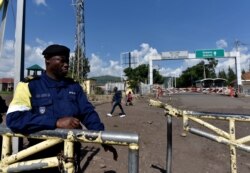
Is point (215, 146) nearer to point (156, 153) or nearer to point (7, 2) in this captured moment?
point (156, 153)

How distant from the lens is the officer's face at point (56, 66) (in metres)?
2.52

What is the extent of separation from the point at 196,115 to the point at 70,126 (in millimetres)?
1937

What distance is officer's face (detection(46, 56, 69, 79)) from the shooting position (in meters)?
2.52

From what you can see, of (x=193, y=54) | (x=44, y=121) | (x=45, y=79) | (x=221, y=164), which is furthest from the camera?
(x=193, y=54)

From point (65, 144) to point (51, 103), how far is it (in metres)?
0.54

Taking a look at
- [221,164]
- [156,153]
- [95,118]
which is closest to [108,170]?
[156,153]

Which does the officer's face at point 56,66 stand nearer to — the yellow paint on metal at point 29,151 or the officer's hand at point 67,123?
the officer's hand at point 67,123

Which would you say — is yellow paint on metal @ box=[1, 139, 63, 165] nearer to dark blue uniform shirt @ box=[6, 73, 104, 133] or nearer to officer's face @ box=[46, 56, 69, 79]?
dark blue uniform shirt @ box=[6, 73, 104, 133]

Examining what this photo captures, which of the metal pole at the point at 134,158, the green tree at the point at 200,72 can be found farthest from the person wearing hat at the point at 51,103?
the green tree at the point at 200,72

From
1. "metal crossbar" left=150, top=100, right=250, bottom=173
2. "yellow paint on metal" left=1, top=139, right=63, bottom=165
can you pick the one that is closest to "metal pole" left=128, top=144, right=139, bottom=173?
"yellow paint on metal" left=1, top=139, right=63, bottom=165

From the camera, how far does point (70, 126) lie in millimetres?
2113

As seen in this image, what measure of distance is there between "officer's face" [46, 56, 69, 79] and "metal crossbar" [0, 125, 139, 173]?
2.02ft

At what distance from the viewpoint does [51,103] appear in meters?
2.36

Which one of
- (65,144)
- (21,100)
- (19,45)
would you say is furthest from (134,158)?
(19,45)
